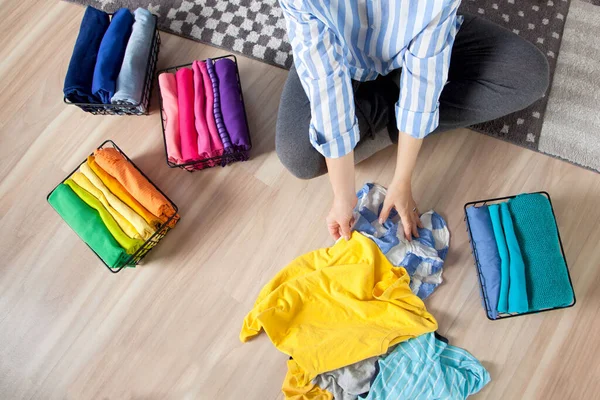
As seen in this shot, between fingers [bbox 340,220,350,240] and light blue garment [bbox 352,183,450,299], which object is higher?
fingers [bbox 340,220,350,240]

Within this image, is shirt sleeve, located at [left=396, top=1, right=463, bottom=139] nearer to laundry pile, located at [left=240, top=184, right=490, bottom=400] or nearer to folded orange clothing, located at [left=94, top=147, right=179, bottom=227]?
laundry pile, located at [left=240, top=184, right=490, bottom=400]

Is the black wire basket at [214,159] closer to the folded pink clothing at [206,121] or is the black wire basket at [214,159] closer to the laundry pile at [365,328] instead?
the folded pink clothing at [206,121]

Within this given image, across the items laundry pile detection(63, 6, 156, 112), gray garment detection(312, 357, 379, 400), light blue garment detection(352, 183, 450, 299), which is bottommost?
gray garment detection(312, 357, 379, 400)

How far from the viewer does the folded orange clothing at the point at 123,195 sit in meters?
1.07

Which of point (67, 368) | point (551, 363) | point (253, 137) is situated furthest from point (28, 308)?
point (551, 363)

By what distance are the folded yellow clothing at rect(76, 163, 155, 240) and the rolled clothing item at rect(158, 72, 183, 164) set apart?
0.52 feet

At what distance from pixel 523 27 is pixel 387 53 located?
0.60m

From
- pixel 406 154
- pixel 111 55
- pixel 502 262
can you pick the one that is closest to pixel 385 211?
pixel 406 154

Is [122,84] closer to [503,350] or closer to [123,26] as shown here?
[123,26]

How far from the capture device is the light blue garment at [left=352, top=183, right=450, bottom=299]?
104 cm

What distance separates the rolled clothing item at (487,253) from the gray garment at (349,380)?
10.9 inches

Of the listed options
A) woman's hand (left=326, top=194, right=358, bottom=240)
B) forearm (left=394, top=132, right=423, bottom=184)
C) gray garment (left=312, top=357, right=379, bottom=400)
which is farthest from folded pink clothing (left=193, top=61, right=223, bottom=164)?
gray garment (left=312, top=357, right=379, bottom=400)

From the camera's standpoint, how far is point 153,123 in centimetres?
126

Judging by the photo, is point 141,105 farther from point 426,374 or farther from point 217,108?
point 426,374
